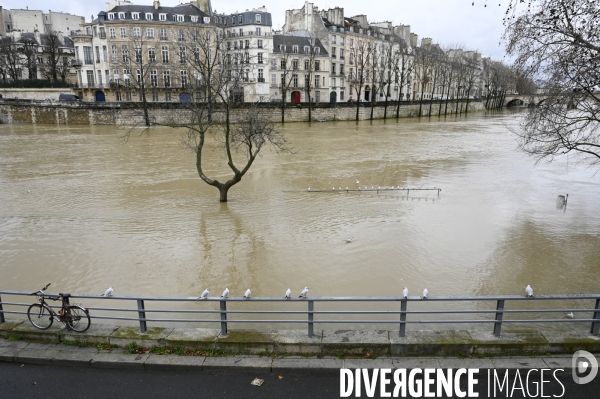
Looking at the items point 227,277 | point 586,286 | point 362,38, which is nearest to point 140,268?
point 227,277

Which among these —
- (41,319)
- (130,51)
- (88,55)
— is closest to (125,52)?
(130,51)

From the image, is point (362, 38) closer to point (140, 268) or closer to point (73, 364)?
point (140, 268)

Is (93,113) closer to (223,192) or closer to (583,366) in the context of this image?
(223,192)

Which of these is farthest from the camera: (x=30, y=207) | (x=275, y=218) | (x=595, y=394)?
(x=30, y=207)

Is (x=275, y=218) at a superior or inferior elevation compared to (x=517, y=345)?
inferior

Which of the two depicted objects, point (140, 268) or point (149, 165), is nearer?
point (140, 268)

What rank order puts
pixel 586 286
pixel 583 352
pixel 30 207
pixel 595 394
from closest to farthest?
pixel 595 394 → pixel 583 352 → pixel 586 286 → pixel 30 207

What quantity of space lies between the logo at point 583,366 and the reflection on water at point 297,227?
4783mm

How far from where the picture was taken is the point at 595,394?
4.96 m

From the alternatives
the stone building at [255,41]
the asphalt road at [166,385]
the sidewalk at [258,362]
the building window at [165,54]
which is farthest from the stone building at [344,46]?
the asphalt road at [166,385]

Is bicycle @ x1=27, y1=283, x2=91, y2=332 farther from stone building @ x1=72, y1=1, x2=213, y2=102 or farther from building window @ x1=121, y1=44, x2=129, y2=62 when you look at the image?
building window @ x1=121, y1=44, x2=129, y2=62

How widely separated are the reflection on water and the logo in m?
4.78

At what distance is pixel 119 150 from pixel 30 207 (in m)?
15.1

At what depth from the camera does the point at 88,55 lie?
2250 inches
